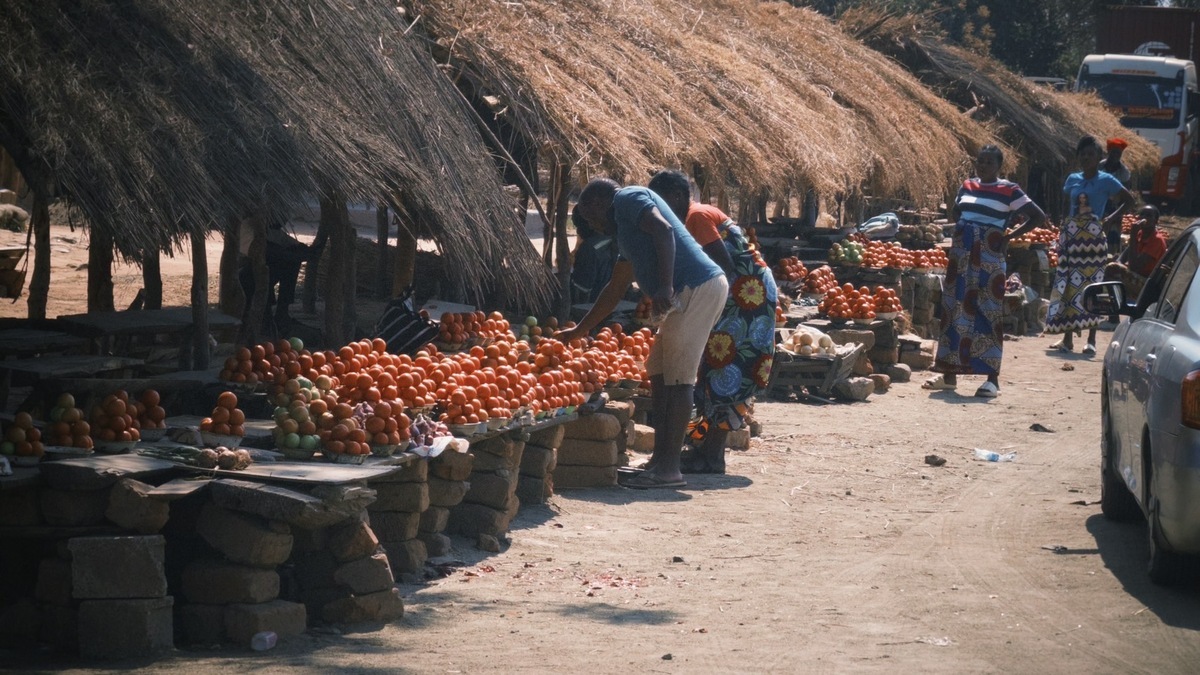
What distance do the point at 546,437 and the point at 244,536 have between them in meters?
2.64

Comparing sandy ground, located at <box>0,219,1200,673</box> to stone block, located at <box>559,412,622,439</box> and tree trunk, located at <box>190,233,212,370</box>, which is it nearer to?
stone block, located at <box>559,412,622,439</box>

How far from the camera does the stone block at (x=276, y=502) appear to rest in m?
4.58

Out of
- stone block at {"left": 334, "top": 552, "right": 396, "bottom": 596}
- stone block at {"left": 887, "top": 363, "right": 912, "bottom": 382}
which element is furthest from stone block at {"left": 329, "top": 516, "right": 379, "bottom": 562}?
stone block at {"left": 887, "top": 363, "right": 912, "bottom": 382}

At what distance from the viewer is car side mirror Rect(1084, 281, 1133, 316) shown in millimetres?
6555

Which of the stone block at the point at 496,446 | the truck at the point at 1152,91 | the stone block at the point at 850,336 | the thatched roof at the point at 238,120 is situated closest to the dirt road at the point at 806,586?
the stone block at the point at 496,446

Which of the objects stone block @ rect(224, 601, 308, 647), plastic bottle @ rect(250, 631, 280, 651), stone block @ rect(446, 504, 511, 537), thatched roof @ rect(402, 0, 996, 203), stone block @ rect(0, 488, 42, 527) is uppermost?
thatched roof @ rect(402, 0, 996, 203)

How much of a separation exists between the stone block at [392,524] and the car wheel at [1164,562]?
3.14 meters

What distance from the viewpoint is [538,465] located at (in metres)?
7.03

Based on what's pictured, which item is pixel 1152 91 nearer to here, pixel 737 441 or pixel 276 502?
pixel 737 441

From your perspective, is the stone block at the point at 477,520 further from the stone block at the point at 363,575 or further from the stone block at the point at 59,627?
the stone block at the point at 59,627

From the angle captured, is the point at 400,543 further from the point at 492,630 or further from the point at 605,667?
the point at 605,667

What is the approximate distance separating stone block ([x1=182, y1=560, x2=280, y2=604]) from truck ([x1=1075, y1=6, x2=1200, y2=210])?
26.8 metres

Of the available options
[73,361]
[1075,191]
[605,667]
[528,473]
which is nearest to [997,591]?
[605,667]

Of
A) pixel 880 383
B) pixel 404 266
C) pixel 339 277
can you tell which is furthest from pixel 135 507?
pixel 880 383
